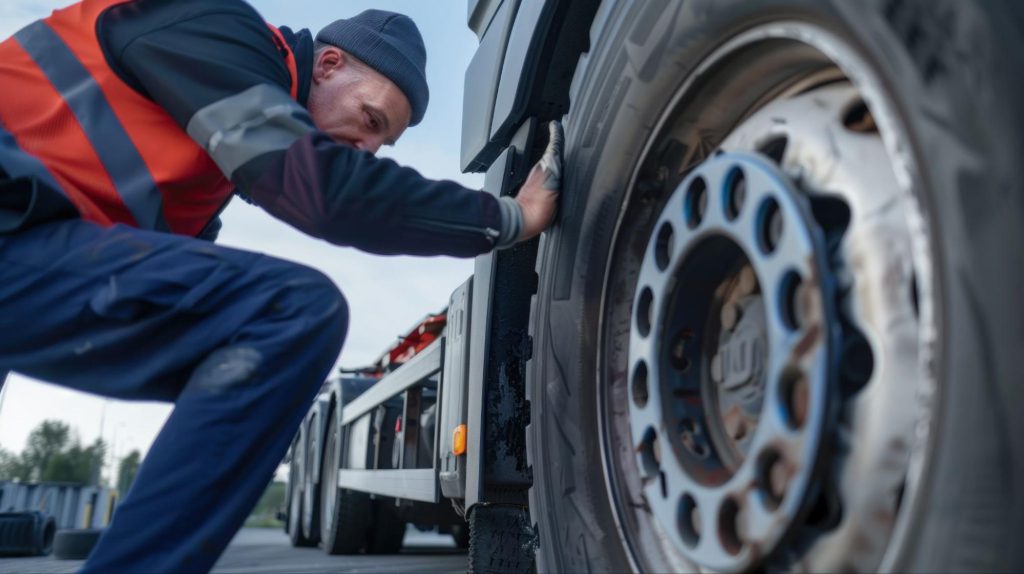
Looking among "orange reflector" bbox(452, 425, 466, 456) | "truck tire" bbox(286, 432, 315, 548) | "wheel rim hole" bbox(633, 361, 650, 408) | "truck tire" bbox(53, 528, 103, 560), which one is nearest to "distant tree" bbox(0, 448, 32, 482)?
"truck tire" bbox(286, 432, 315, 548)

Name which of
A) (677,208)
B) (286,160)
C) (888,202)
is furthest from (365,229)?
(888,202)

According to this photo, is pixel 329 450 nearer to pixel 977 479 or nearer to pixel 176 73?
pixel 176 73

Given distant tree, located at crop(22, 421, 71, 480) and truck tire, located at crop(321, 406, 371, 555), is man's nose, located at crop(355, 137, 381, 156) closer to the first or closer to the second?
truck tire, located at crop(321, 406, 371, 555)

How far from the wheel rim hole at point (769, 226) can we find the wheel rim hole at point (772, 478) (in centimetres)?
24

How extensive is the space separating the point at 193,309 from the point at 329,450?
4794mm

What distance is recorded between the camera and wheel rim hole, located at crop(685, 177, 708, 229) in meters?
1.24

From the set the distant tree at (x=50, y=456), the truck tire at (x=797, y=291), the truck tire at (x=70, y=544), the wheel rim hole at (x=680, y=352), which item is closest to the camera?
the truck tire at (x=797, y=291)

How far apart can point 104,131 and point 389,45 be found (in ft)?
2.19

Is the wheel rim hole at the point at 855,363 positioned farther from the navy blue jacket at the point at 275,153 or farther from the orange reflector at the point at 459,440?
the orange reflector at the point at 459,440

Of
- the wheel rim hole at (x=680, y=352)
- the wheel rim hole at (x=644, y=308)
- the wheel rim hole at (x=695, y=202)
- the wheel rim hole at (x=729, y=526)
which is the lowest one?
the wheel rim hole at (x=729, y=526)

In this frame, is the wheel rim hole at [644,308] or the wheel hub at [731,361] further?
the wheel rim hole at [644,308]

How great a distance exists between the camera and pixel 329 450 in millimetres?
6020

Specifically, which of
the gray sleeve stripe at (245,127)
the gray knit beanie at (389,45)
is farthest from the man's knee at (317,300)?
the gray knit beanie at (389,45)

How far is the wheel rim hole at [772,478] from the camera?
1.00m
